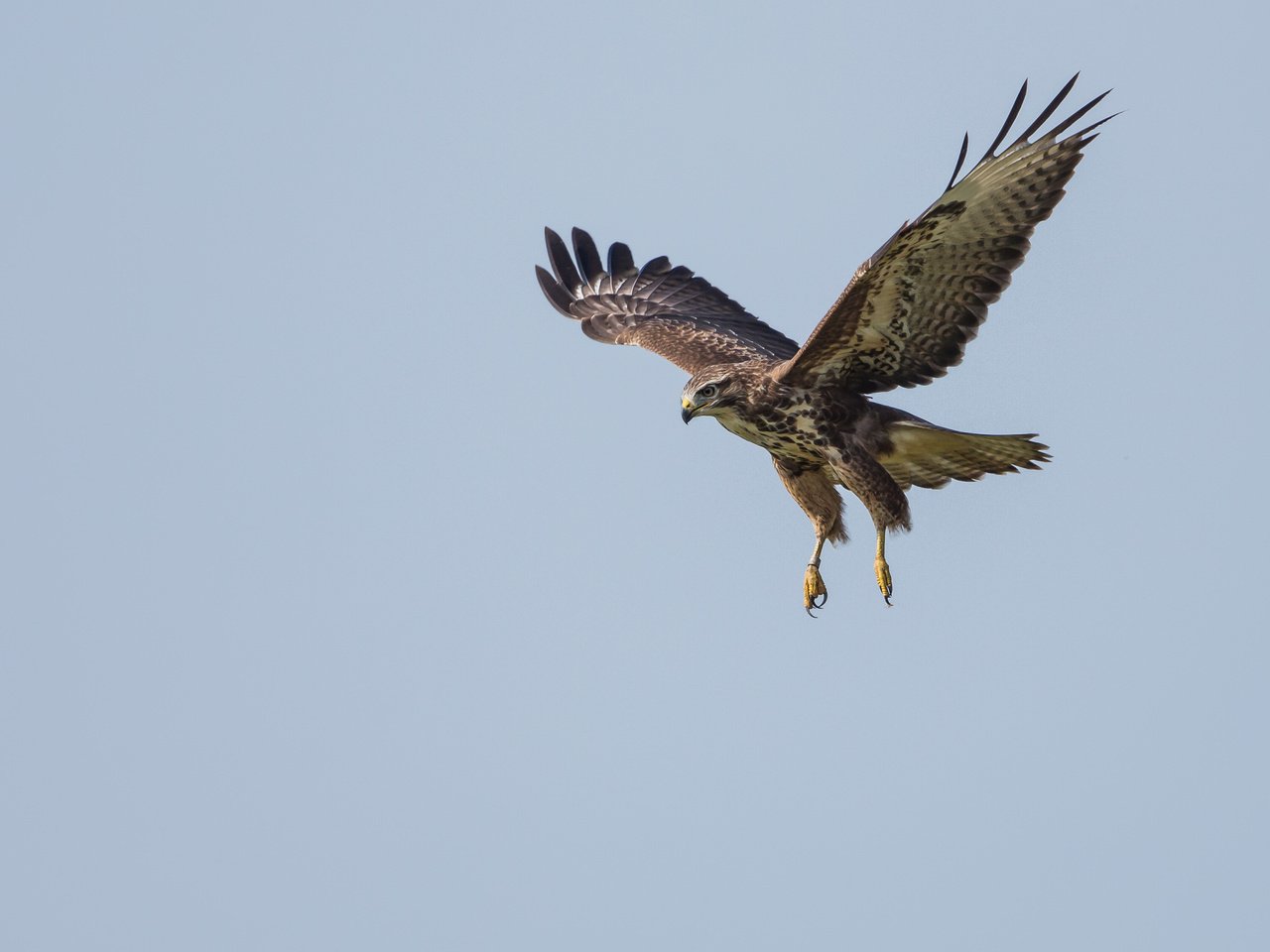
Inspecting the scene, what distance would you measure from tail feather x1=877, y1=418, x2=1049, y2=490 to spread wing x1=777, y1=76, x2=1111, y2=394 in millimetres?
320

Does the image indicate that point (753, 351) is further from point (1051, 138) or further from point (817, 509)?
point (1051, 138)

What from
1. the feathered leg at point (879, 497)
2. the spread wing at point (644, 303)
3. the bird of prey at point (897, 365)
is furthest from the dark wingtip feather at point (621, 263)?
the feathered leg at point (879, 497)

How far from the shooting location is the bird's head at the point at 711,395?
39.6ft

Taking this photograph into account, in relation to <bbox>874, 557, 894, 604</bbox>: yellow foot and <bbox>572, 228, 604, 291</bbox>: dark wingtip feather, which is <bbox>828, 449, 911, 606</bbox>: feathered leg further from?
<bbox>572, 228, 604, 291</bbox>: dark wingtip feather

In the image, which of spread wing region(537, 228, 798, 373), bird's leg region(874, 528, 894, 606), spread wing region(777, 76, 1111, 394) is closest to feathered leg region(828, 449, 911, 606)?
bird's leg region(874, 528, 894, 606)

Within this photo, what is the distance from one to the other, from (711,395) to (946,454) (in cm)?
154

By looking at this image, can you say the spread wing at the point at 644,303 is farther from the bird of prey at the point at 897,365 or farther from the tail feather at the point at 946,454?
the tail feather at the point at 946,454

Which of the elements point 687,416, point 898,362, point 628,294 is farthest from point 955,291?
point 628,294

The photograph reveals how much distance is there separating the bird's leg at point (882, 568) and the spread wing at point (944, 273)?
95cm

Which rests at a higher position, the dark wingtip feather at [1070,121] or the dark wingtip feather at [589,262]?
the dark wingtip feather at [589,262]

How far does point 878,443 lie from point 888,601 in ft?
3.28

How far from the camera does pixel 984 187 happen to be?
11328mm

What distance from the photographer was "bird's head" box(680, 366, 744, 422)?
1208 centimetres

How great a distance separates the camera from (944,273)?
460 inches
